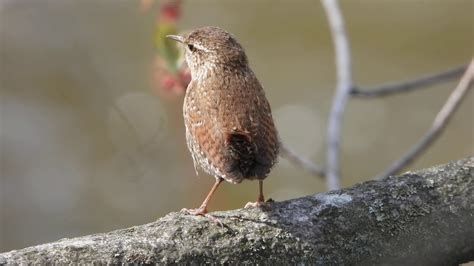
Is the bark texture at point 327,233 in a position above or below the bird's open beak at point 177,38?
below

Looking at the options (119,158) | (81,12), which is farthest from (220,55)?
(81,12)

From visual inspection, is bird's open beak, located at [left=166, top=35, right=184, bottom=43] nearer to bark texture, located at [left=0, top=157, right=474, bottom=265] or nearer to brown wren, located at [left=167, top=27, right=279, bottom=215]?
brown wren, located at [left=167, top=27, right=279, bottom=215]

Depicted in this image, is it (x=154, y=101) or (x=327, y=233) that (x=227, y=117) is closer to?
(x=327, y=233)

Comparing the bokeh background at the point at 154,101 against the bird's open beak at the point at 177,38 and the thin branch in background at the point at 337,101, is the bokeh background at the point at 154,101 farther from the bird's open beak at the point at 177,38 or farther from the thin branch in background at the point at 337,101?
the bird's open beak at the point at 177,38

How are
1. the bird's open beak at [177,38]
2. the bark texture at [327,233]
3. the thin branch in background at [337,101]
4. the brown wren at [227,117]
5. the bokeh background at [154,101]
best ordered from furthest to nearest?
→ 1. the bokeh background at [154,101]
2. the thin branch in background at [337,101]
3. the bird's open beak at [177,38]
4. the brown wren at [227,117]
5. the bark texture at [327,233]

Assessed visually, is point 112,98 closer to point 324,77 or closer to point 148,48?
point 148,48

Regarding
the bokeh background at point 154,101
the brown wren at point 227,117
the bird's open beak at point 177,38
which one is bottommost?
the brown wren at point 227,117

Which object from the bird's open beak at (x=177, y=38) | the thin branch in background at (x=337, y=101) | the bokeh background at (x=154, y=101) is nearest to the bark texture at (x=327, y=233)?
the bird's open beak at (x=177, y=38)
